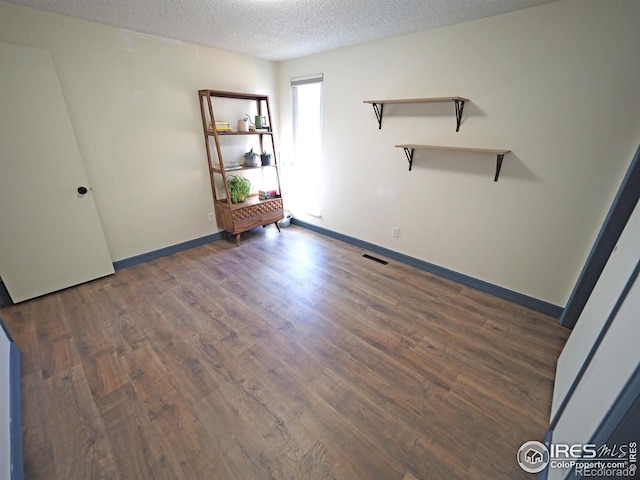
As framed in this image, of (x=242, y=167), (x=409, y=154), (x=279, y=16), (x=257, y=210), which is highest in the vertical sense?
(x=279, y=16)

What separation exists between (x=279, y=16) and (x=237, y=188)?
191 centimetres

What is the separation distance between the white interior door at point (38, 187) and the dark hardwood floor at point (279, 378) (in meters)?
0.27

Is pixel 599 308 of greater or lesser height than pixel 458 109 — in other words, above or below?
below

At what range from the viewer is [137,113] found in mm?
2707

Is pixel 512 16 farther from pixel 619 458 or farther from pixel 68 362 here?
pixel 68 362

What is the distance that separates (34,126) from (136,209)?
1.01 meters

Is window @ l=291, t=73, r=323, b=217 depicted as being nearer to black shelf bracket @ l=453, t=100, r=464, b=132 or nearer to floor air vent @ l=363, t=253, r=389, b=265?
floor air vent @ l=363, t=253, r=389, b=265

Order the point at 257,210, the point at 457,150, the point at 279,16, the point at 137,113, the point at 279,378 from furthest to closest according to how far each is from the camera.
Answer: the point at 257,210 → the point at 137,113 → the point at 457,150 → the point at 279,16 → the point at 279,378

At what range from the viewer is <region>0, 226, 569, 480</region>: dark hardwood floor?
1293 mm

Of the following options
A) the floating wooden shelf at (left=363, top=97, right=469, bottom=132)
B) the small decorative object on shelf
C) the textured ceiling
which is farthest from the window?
the floating wooden shelf at (left=363, top=97, right=469, bottom=132)

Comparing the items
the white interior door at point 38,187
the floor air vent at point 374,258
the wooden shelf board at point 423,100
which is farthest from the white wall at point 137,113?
the floor air vent at point 374,258

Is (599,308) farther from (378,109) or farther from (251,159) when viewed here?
(251,159)

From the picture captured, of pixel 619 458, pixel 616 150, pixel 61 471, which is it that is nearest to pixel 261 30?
pixel 616 150

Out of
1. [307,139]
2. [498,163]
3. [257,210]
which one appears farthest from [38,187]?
[498,163]
